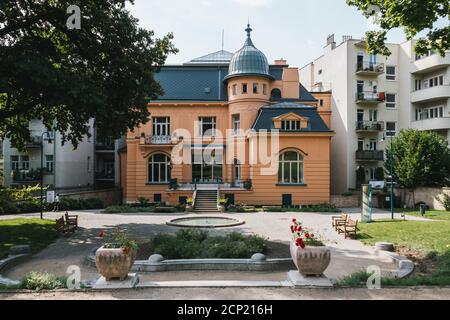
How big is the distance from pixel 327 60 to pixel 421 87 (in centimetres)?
1093

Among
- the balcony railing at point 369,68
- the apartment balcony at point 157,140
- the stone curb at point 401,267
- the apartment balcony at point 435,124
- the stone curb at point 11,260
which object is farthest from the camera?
the balcony railing at point 369,68

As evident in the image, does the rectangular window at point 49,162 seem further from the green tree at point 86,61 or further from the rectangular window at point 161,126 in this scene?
the green tree at point 86,61

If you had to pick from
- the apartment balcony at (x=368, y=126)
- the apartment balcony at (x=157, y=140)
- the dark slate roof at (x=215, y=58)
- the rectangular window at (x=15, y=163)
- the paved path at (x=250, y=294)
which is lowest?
the paved path at (x=250, y=294)

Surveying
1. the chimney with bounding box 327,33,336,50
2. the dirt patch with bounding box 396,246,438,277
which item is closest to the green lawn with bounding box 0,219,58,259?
the dirt patch with bounding box 396,246,438,277

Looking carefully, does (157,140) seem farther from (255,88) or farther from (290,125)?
(290,125)

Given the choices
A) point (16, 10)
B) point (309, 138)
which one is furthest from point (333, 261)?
point (309, 138)

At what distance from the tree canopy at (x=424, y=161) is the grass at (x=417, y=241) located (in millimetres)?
11252

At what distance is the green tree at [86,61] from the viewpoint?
1452 centimetres

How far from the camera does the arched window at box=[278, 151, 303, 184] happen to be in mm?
31000

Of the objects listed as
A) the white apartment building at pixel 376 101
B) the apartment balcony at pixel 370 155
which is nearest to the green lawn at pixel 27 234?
the white apartment building at pixel 376 101

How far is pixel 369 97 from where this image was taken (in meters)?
38.0

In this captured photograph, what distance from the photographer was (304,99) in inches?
1426

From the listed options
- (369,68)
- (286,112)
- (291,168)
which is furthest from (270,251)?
(369,68)
